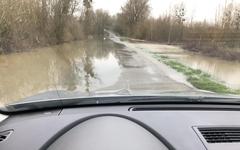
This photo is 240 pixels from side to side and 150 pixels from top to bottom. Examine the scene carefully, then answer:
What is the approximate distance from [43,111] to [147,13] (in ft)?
209

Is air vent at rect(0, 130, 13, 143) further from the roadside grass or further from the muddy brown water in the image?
the muddy brown water

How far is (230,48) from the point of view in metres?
28.7

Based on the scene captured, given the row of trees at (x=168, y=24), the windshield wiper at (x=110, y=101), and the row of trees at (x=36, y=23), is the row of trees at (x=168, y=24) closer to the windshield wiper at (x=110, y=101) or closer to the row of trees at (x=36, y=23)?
the row of trees at (x=36, y=23)

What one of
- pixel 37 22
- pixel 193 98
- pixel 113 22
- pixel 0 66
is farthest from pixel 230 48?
pixel 113 22

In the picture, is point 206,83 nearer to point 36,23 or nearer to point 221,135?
point 221,135

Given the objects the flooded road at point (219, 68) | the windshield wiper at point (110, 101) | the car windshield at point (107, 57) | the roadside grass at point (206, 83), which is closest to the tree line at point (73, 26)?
the car windshield at point (107, 57)

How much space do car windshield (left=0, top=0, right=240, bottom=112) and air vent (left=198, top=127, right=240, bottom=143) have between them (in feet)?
2.19

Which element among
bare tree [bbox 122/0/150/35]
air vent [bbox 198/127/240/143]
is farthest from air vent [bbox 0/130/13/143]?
bare tree [bbox 122/0/150/35]

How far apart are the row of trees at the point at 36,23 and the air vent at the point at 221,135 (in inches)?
698

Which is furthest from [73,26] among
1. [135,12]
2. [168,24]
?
[135,12]

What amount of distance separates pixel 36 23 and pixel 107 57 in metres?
8.48

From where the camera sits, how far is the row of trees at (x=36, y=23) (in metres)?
19.7

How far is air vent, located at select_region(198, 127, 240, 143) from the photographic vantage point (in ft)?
7.35

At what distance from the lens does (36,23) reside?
27078 millimetres
